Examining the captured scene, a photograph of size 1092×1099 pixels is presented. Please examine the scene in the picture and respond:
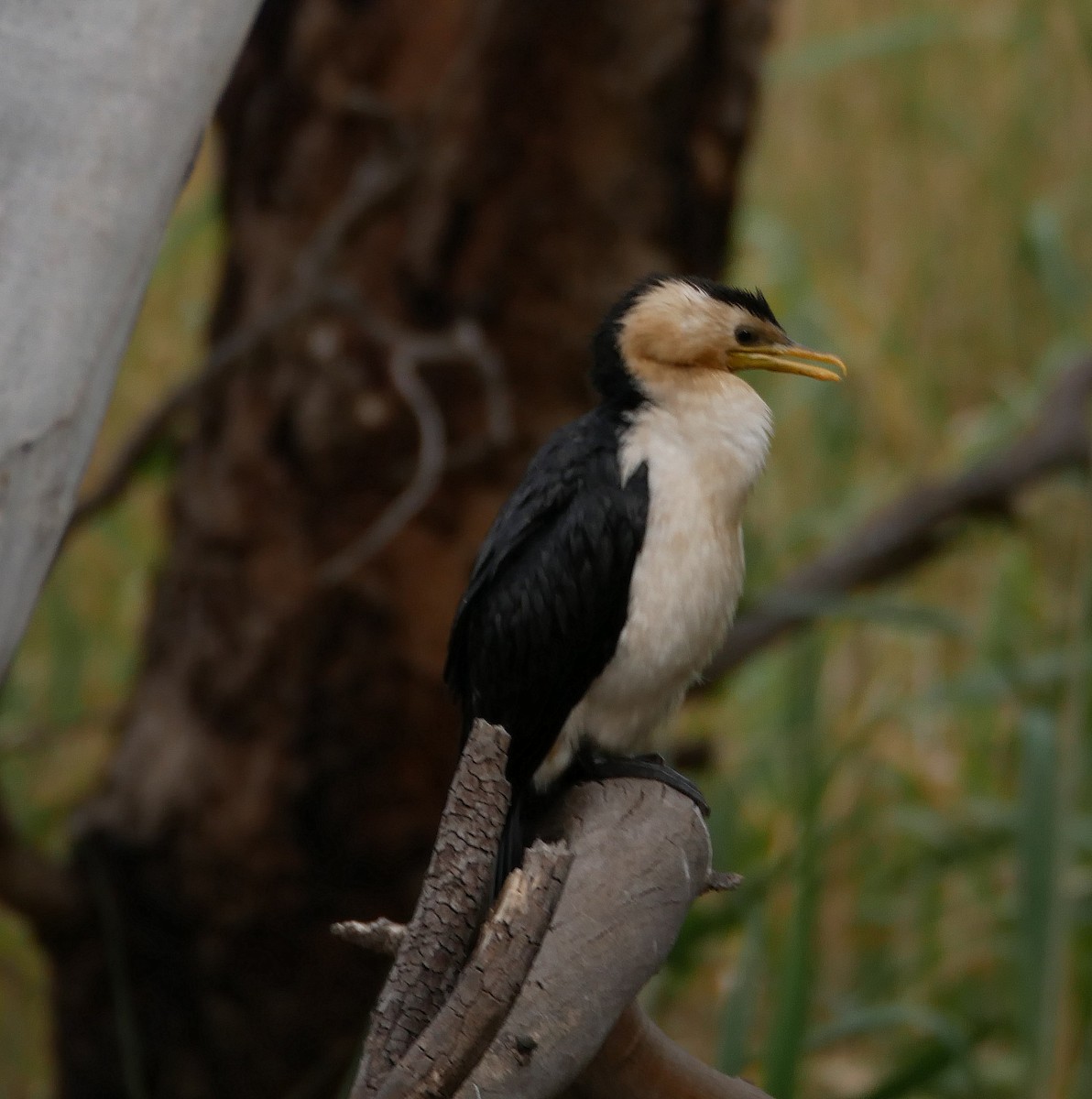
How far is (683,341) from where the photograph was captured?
95cm

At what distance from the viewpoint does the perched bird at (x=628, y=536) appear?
93cm

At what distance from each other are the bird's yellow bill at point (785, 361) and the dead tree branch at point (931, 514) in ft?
2.64

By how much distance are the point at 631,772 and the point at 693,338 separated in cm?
28

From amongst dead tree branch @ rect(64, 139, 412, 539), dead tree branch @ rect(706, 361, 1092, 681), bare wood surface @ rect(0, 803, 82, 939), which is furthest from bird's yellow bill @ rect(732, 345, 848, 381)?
bare wood surface @ rect(0, 803, 82, 939)

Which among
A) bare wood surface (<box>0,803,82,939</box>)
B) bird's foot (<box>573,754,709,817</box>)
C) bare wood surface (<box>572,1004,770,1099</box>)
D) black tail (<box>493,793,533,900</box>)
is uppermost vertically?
bird's foot (<box>573,754,709,817</box>)

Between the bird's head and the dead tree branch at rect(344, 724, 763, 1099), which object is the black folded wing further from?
the dead tree branch at rect(344, 724, 763, 1099)

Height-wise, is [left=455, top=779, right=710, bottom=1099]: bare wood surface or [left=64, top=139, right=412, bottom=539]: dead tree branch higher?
[left=64, top=139, right=412, bottom=539]: dead tree branch

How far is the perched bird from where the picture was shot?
932 mm

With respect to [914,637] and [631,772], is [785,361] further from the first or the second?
[914,637]

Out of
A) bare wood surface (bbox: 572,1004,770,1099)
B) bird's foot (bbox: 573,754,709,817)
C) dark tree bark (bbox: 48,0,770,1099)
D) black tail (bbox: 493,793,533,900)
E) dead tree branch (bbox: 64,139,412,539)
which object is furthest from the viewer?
dark tree bark (bbox: 48,0,770,1099)

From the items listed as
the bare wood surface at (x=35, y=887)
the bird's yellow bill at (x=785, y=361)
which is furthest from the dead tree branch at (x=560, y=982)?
the bare wood surface at (x=35, y=887)

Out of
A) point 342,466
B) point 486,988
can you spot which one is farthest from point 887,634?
point 486,988

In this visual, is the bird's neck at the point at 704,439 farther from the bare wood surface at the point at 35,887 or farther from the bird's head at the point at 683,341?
the bare wood surface at the point at 35,887

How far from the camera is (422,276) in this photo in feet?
5.55
